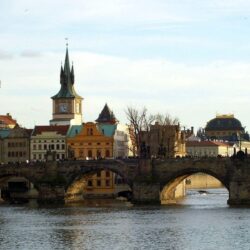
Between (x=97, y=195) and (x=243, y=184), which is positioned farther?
(x=97, y=195)

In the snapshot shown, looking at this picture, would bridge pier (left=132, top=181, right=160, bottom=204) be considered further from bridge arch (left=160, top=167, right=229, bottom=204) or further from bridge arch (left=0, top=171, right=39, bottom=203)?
bridge arch (left=0, top=171, right=39, bottom=203)

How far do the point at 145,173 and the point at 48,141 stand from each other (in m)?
48.1

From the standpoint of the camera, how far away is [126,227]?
4240 inches

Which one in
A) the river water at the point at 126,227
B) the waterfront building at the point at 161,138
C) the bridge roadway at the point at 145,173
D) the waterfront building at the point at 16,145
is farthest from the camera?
the waterfront building at the point at 16,145

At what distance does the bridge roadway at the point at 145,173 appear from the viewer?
139625 mm

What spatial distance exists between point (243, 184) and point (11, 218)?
33115mm

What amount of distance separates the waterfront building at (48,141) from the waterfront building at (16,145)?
4.35 feet

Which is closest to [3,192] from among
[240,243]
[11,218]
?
[11,218]

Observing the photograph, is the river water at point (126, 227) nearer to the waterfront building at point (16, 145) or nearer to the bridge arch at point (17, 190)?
the bridge arch at point (17, 190)

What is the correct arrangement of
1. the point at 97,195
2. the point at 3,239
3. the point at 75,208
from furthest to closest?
the point at 97,195, the point at 75,208, the point at 3,239

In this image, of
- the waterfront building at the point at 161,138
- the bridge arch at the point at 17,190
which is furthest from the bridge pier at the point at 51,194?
the waterfront building at the point at 161,138

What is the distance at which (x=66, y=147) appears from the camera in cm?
18925

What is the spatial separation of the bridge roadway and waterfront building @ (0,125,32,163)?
112 feet

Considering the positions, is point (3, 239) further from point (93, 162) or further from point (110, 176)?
point (110, 176)
